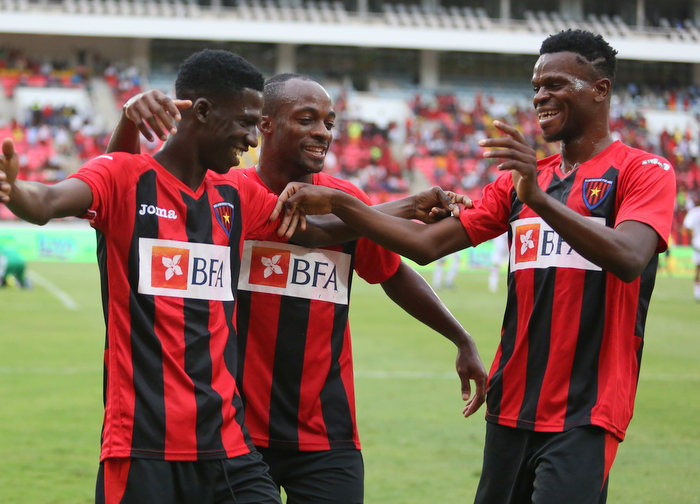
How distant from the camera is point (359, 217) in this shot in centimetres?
373

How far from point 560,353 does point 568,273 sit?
1.00ft

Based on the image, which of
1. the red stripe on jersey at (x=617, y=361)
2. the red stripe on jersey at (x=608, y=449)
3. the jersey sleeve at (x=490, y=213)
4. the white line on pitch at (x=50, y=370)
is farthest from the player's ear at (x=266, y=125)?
the white line on pitch at (x=50, y=370)

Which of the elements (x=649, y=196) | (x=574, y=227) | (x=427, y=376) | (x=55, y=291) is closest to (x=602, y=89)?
(x=649, y=196)

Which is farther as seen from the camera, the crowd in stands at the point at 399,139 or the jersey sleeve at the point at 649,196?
the crowd in stands at the point at 399,139

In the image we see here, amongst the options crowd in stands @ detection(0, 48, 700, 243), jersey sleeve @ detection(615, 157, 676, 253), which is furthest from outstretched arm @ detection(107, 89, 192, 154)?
crowd in stands @ detection(0, 48, 700, 243)

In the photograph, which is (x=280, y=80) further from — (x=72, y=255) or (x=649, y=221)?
(x=72, y=255)

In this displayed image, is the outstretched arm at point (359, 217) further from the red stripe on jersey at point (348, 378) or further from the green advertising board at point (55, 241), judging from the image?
the green advertising board at point (55, 241)

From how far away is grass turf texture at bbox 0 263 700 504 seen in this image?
20.4 ft

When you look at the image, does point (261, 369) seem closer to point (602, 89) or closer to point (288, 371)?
point (288, 371)

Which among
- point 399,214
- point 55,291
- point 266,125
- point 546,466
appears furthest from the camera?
point 55,291

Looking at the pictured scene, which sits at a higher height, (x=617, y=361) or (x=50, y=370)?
(x=617, y=361)

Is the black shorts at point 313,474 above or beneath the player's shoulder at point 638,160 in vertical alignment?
beneath

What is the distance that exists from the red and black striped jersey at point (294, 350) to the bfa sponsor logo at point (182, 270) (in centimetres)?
46

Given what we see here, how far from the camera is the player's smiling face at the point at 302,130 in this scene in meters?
4.01
